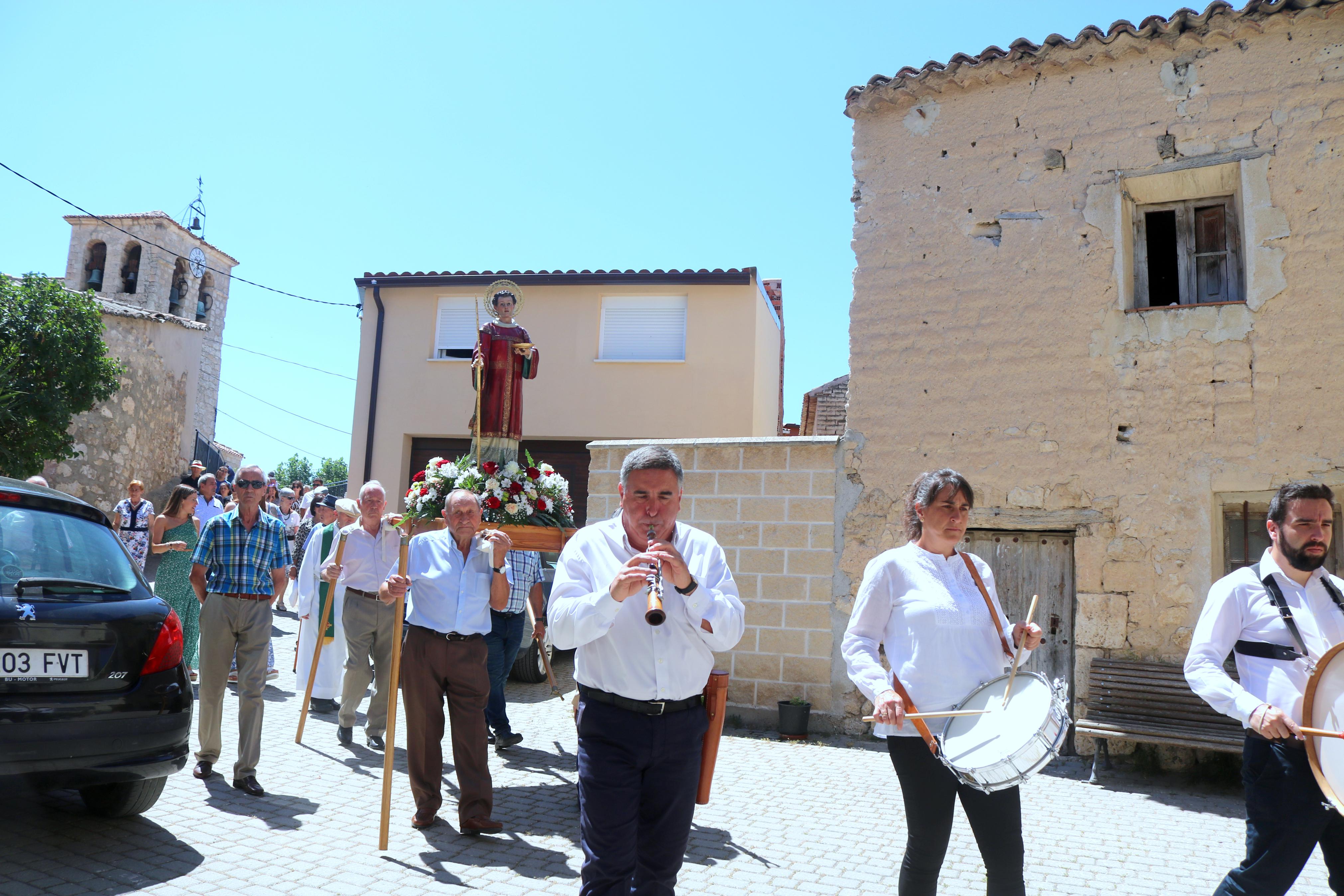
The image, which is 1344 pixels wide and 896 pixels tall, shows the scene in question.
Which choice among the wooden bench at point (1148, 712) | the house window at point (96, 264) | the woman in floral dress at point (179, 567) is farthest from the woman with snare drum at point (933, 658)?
the house window at point (96, 264)

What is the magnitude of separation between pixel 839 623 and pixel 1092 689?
2174 mm

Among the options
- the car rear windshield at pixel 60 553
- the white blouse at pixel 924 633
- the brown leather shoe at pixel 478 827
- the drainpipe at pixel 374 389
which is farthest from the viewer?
the drainpipe at pixel 374 389

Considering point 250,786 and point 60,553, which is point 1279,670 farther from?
point 250,786

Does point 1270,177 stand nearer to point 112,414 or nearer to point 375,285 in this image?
point 375,285

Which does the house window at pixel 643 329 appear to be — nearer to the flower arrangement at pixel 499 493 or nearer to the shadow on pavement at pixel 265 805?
the flower arrangement at pixel 499 493

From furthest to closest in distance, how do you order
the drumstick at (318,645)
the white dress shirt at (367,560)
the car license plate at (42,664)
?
the white dress shirt at (367,560) → the drumstick at (318,645) → the car license plate at (42,664)

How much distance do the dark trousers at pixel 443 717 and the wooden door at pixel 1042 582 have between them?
472 cm

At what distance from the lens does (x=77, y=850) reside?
4.29 m

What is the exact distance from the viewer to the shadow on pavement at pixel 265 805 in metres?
4.98

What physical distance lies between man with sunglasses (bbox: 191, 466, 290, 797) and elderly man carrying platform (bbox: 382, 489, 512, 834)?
1.05 metres

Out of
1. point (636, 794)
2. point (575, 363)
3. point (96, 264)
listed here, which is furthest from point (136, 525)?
point (96, 264)

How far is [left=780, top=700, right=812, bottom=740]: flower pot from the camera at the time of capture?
8.18 metres

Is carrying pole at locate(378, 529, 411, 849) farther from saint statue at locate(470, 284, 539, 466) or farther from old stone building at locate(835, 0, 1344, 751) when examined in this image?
old stone building at locate(835, 0, 1344, 751)

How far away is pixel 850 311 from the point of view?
29.2ft
